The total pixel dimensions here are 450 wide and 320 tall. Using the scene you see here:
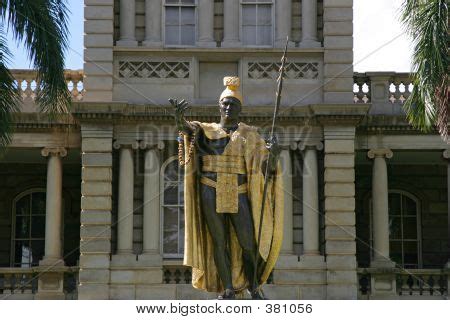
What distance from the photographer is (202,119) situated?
27.0 m

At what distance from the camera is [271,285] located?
26734 millimetres

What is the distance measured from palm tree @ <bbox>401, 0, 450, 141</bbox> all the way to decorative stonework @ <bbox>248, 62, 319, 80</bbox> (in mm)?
5718

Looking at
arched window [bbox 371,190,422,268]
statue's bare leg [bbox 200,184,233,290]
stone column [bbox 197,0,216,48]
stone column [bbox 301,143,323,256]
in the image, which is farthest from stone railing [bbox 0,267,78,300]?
statue's bare leg [bbox 200,184,233,290]

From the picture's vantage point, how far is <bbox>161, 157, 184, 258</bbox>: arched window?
90.1 feet

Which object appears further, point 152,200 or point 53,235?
point 53,235

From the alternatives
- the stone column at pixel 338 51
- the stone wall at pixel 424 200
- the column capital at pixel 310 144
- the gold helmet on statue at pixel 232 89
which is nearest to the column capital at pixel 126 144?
the column capital at pixel 310 144

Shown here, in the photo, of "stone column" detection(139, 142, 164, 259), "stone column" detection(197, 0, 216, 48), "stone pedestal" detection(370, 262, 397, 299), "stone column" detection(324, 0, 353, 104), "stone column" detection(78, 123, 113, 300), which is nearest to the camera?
"stone column" detection(78, 123, 113, 300)

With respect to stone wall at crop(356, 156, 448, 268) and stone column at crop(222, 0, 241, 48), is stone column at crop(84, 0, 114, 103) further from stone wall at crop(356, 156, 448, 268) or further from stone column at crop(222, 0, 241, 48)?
stone wall at crop(356, 156, 448, 268)

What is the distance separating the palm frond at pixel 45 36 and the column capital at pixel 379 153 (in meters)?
8.28

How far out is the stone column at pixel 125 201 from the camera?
27031mm

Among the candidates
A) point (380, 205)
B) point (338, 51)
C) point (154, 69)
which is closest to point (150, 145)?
point (154, 69)

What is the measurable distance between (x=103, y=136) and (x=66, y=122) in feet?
3.71

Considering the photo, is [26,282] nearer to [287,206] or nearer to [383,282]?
[287,206]

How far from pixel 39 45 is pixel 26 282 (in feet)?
23.1
